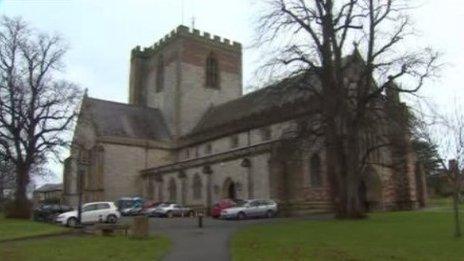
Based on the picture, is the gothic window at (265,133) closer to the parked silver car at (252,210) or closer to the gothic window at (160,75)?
the parked silver car at (252,210)

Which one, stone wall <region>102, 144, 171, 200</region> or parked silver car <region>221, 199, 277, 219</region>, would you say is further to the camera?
stone wall <region>102, 144, 171, 200</region>

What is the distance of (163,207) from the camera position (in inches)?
2023

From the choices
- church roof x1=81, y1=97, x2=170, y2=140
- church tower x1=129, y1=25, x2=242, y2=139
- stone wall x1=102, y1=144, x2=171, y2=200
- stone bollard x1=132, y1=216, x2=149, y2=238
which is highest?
church tower x1=129, y1=25, x2=242, y2=139

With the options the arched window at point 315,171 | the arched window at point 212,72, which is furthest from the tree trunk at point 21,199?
the arched window at point 212,72

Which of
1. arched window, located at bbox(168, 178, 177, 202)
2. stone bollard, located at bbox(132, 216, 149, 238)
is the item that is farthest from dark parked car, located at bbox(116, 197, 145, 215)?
stone bollard, located at bbox(132, 216, 149, 238)

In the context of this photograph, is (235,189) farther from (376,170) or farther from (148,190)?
(148,190)

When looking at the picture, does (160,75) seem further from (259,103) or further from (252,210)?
(252,210)

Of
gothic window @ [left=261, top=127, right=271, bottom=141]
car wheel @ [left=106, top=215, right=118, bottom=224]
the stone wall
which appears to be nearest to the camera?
car wheel @ [left=106, top=215, right=118, bottom=224]

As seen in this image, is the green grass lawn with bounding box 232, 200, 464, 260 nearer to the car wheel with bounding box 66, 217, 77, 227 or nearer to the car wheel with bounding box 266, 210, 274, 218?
the car wheel with bounding box 266, 210, 274, 218

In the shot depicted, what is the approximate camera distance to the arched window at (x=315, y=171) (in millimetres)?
47531

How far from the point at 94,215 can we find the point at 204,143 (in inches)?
1071

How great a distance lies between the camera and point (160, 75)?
77312 mm

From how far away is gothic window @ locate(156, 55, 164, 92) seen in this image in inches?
3024

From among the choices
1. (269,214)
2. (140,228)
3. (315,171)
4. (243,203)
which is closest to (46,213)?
(243,203)
